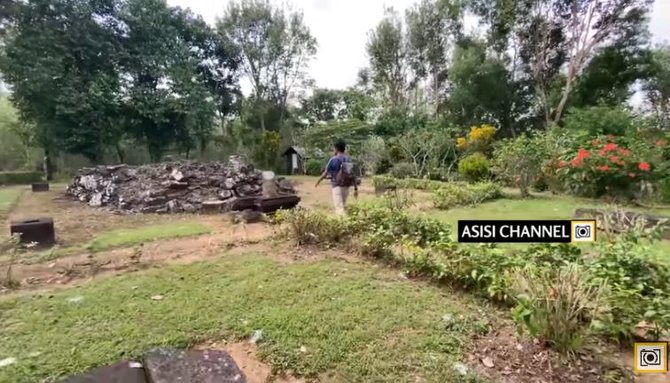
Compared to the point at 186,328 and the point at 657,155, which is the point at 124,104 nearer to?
the point at 186,328

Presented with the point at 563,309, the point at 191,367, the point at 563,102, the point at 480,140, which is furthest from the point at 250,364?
the point at 563,102

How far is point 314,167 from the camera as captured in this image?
2009 centimetres

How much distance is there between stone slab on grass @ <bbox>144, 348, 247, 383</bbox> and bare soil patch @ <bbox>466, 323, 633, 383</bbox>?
1.30m

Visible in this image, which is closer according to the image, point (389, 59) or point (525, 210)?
point (525, 210)

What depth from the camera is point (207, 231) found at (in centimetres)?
591

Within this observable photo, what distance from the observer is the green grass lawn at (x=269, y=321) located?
2006 millimetres

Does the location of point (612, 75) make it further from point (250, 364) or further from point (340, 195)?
point (250, 364)

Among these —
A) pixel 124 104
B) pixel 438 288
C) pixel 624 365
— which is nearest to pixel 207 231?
pixel 438 288

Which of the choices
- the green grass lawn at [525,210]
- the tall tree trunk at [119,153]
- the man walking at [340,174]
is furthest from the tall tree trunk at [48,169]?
the green grass lawn at [525,210]

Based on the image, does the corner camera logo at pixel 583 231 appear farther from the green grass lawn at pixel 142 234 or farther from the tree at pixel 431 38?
the tree at pixel 431 38

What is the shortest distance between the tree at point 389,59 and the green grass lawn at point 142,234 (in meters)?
18.8

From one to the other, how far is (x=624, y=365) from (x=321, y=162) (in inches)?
720

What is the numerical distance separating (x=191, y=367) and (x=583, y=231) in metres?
2.87

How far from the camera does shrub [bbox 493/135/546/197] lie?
9.21 metres
